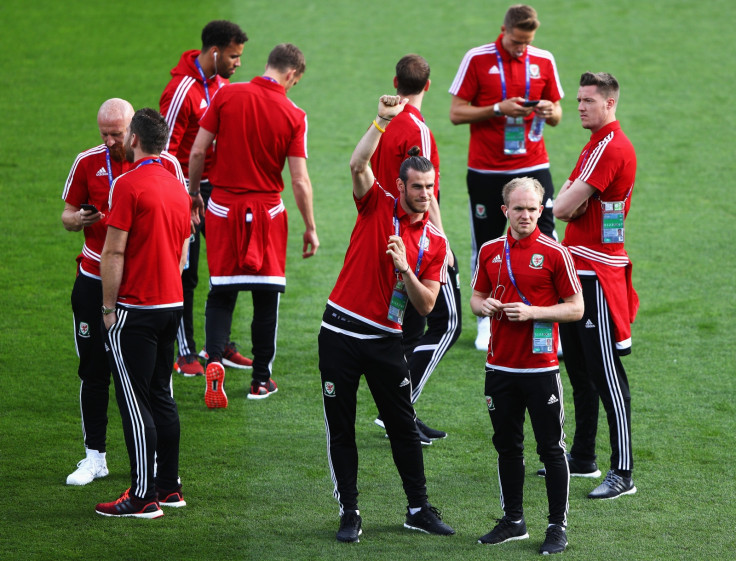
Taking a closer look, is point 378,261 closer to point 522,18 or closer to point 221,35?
point 221,35

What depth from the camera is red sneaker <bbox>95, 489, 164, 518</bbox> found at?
493cm

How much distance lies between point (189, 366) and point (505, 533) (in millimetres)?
2956

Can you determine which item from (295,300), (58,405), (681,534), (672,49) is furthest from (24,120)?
(681,534)

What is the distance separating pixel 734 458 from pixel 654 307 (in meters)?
2.67

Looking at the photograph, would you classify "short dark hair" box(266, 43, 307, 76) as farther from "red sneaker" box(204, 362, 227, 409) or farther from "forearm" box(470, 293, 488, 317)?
"forearm" box(470, 293, 488, 317)

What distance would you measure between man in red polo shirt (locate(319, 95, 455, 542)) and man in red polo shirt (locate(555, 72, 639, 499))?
916 mm

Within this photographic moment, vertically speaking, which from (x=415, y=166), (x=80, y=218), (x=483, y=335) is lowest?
(x=483, y=335)

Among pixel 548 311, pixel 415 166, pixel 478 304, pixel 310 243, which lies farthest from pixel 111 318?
pixel 548 311

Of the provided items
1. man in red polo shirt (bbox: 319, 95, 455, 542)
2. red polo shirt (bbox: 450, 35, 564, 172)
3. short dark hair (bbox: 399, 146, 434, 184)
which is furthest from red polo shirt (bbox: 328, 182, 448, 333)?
red polo shirt (bbox: 450, 35, 564, 172)

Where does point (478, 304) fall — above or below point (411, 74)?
below

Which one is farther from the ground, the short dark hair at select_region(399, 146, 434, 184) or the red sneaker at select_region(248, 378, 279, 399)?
the short dark hair at select_region(399, 146, 434, 184)

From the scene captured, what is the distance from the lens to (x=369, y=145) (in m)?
4.51

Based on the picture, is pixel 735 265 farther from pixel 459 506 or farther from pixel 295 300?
pixel 459 506

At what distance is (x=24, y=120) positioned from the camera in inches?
504
